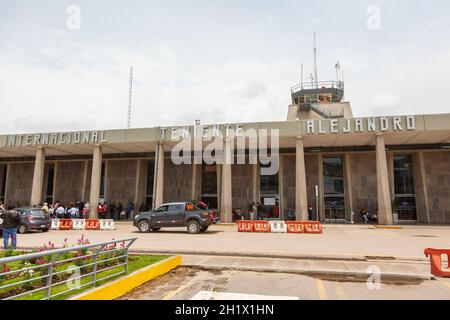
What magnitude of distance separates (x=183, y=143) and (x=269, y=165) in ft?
27.7

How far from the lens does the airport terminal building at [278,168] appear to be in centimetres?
2372

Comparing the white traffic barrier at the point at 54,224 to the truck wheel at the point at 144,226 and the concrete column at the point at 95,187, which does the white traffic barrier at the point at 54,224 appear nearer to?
the concrete column at the point at 95,187

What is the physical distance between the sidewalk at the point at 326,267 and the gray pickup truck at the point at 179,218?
715 cm

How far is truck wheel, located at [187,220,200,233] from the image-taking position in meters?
17.7

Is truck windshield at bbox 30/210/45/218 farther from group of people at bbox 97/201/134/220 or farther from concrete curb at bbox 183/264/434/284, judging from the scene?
concrete curb at bbox 183/264/434/284

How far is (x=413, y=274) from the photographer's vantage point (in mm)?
7859

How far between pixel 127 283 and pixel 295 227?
14.1 meters

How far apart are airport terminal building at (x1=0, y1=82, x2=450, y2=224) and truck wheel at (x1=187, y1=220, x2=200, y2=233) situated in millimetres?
7311

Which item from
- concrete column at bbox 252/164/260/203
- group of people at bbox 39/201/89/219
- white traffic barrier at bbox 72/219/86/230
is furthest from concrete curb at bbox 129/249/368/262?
concrete column at bbox 252/164/260/203

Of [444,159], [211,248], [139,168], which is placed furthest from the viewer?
[139,168]

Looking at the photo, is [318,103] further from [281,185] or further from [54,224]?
[54,224]
